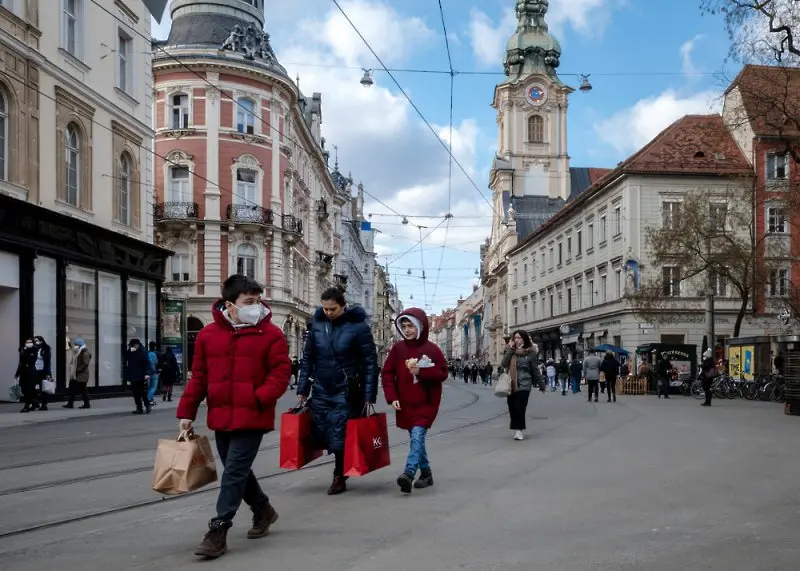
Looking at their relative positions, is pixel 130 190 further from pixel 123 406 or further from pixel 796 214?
pixel 796 214

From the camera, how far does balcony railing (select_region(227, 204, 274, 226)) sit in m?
45.7

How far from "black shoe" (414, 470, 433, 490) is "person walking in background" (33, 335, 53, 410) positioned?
1320 cm

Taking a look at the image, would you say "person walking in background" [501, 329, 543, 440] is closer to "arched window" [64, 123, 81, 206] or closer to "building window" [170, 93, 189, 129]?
"arched window" [64, 123, 81, 206]

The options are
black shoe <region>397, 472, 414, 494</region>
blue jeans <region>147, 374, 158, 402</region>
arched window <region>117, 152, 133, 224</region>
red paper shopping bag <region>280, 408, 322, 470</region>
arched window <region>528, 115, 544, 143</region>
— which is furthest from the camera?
arched window <region>528, 115, 544, 143</region>

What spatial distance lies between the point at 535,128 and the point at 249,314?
91.8 meters

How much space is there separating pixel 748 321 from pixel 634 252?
7.10 metres

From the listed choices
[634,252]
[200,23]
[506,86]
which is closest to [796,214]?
[634,252]

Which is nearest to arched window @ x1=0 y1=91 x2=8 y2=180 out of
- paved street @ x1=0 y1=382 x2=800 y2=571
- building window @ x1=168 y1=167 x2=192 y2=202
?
paved street @ x1=0 y1=382 x2=800 y2=571

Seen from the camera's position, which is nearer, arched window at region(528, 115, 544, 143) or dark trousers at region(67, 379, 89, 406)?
dark trousers at region(67, 379, 89, 406)

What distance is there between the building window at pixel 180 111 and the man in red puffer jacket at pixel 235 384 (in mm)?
41606

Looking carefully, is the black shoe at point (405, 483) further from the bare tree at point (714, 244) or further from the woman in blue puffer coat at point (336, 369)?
the bare tree at point (714, 244)

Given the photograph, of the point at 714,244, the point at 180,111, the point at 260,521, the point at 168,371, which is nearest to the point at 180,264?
the point at 180,111

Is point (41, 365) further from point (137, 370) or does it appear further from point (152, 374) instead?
point (152, 374)

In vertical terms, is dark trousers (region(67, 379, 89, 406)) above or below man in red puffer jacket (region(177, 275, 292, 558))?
below
